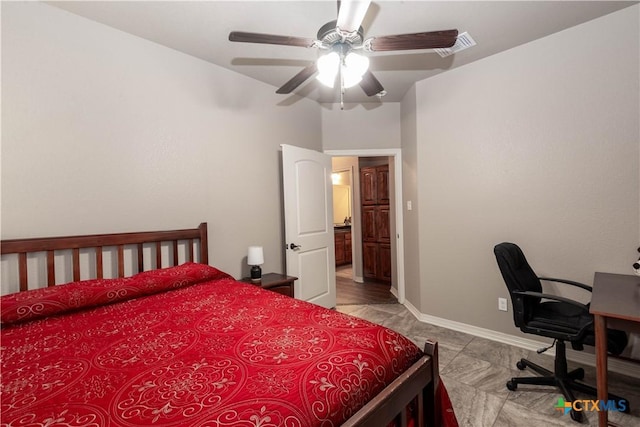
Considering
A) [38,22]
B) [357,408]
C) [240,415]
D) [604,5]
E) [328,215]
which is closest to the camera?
[240,415]

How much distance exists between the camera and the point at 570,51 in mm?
2363

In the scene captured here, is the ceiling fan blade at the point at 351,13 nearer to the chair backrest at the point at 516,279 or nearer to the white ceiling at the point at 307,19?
the white ceiling at the point at 307,19

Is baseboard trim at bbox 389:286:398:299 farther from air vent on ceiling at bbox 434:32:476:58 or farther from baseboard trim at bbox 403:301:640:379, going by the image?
air vent on ceiling at bbox 434:32:476:58

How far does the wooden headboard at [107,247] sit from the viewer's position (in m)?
1.78

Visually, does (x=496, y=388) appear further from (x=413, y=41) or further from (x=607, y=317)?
(x=413, y=41)

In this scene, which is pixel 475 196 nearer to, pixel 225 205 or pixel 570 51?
pixel 570 51

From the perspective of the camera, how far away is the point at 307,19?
2146 mm

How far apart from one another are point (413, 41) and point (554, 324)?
1.93 metres

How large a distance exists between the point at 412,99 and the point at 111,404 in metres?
3.55

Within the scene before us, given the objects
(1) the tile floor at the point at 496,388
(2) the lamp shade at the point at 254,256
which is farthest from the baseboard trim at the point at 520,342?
(2) the lamp shade at the point at 254,256

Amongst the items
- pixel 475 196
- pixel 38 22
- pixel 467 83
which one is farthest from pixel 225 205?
pixel 467 83

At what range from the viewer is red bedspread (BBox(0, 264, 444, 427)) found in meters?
0.81

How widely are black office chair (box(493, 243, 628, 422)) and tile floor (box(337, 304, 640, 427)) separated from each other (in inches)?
3.4

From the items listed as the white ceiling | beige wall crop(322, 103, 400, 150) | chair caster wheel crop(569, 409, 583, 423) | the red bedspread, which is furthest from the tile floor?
the white ceiling
